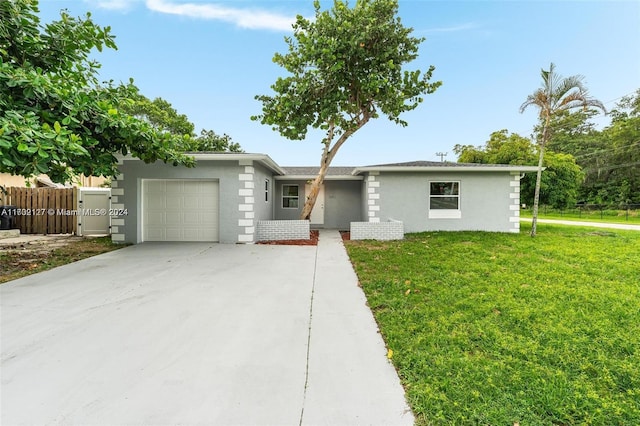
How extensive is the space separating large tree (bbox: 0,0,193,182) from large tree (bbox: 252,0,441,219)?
4.43m

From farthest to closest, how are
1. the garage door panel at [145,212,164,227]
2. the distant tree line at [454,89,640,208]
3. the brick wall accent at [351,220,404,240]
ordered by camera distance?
1. the distant tree line at [454,89,640,208]
2. the brick wall accent at [351,220,404,240]
3. the garage door panel at [145,212,164,227]

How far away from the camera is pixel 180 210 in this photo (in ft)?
29.0

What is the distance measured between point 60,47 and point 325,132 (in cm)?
733

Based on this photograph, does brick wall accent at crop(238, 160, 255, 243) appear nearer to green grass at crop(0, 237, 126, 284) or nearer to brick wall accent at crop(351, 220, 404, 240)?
brick wall accent at crop(351, 220, 404, 240)

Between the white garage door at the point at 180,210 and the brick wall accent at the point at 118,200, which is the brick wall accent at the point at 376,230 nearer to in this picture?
the white garage door at the point at 180,210

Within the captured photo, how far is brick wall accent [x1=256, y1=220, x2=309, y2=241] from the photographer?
937cm

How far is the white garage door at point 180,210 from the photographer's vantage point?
877 centimetres

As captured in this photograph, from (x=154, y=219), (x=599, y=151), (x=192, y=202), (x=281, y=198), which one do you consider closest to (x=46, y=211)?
(x=154, y=219)

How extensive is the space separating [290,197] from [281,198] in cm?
43

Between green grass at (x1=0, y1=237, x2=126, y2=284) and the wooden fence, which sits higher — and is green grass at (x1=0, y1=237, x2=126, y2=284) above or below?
below

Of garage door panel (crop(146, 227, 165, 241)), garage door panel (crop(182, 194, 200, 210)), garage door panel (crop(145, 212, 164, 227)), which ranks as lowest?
garage door panel (crop(146, 227, 165, 241))

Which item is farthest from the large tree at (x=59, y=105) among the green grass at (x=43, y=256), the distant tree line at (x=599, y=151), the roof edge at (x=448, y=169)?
the distant tree line at (x=599, y=151)

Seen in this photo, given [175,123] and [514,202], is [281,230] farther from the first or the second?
[175,123]

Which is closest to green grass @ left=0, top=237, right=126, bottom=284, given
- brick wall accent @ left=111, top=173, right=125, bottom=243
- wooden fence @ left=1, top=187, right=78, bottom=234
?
brick wall accent @ left=111, top=173, right=125, bottom=243
